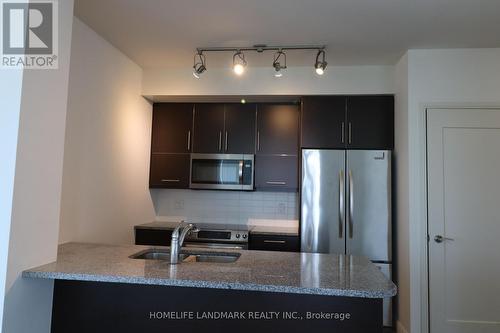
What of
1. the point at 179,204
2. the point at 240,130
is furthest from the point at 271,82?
the point at 179,204

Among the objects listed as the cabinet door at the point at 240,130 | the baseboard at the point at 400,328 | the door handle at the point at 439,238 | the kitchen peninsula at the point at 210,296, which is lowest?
the baseboard at the point at 400,328

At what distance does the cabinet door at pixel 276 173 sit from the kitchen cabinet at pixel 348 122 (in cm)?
35

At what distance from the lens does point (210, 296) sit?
5.34 feet

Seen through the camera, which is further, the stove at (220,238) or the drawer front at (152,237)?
the drawer front at (152,237)

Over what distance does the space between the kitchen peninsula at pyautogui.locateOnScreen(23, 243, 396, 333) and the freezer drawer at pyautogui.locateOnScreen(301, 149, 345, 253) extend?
4.37 ft

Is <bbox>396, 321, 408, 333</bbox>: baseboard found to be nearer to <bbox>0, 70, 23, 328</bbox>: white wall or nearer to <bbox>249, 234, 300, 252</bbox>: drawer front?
<bbox>249, 234, 300, 252</bbox>: drawer front

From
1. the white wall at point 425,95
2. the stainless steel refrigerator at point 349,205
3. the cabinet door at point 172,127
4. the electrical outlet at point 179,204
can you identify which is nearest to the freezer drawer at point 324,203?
the stainless steel refrigerator at point 349,205

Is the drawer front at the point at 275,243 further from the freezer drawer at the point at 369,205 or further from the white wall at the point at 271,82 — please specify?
the white wall at the point at 271,82

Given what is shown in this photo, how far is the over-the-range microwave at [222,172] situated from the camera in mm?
3600

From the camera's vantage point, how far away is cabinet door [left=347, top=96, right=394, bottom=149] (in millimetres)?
3238

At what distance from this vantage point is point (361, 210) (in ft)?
10.2

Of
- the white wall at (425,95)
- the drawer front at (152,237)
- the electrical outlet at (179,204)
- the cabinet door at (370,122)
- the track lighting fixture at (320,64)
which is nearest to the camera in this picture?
the track lighting fixture at (320,64)

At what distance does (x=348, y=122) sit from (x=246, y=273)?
2210 mm

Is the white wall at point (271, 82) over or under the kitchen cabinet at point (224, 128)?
over
